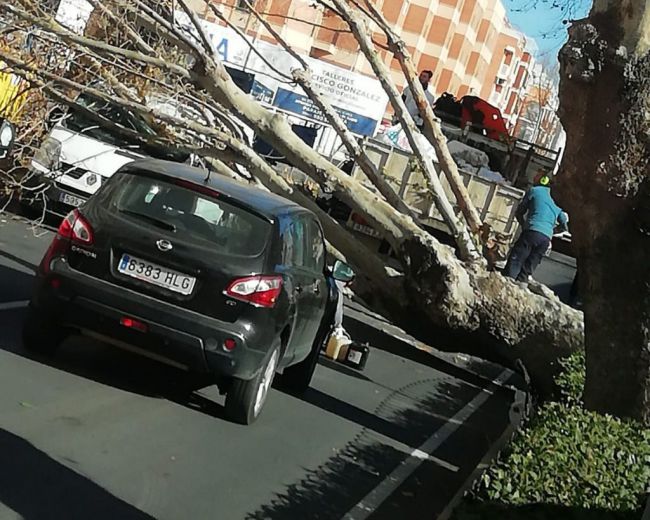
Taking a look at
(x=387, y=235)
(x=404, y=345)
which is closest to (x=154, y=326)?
(x=387, y=235)

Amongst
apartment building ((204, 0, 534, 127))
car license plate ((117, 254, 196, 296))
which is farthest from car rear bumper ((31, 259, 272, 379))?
apartment building ((204, 0, 534, 127))

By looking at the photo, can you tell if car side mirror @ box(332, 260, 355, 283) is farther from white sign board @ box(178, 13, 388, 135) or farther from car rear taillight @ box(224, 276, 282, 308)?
white sign board @ box(178, 13, 388, 135)

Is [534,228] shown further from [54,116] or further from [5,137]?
[5,137]

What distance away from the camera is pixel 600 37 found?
25.8ft

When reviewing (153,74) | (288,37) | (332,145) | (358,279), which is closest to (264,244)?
(358,279)

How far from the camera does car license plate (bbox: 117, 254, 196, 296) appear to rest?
310 inches

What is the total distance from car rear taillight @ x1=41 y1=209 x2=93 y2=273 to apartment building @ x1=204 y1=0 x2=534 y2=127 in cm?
3725

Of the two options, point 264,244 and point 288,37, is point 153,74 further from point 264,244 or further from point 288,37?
point 288,37

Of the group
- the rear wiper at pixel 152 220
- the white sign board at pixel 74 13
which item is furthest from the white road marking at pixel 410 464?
the white sign board at pixel 74 13

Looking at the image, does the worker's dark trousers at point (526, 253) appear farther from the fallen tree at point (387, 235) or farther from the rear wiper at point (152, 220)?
the rear wiper at point (152, 220)

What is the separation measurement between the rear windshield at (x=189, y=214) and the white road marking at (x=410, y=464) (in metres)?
1.90

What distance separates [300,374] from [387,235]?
2.06 meters

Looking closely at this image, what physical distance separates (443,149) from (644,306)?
4.92 m

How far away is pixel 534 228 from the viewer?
15.4 m
